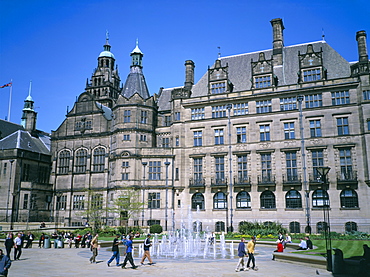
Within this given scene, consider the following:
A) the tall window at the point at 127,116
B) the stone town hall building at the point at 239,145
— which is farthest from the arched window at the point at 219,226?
the tall window at the point at 127,116

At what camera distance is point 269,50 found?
56500 millimetres

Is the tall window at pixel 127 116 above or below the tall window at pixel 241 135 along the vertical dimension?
above

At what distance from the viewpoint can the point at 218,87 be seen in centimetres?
5400

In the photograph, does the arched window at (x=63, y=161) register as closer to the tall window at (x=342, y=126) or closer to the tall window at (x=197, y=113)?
the tall window at (x=197, y=113)

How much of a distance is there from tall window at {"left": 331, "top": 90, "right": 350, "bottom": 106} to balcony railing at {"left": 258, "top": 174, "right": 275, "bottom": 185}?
1276 centimetres

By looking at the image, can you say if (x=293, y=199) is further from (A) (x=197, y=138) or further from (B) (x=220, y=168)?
(A) (x=197, y=138)

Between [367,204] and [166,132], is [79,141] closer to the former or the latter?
[166,132]

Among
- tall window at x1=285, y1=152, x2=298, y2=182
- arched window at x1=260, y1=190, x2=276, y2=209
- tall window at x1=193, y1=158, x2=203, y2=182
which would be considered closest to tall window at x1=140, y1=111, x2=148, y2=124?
tall window at x1=193, y1=158, x2=203, y2=182

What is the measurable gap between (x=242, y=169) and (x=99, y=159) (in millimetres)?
24051

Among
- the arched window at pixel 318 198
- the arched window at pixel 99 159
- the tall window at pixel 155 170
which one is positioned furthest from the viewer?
the arched window at pixel 99 159

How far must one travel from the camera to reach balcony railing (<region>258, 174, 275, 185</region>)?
47.1 meters

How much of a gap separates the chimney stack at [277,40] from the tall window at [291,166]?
15.2m

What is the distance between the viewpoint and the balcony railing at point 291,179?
4562 centimetres

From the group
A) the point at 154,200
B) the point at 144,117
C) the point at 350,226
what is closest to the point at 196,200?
the point at 154,200
